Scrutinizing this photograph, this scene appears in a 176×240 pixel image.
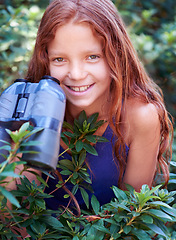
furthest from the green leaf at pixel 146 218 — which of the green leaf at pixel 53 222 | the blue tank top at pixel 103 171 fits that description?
the blue tank top at pixel 103 171

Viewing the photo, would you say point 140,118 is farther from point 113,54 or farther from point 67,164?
point 67,164

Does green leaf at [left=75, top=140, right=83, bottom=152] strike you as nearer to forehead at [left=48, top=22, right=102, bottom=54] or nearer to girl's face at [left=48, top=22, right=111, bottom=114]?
girl's face at [left=48, top=22, right=111, bottom=114]

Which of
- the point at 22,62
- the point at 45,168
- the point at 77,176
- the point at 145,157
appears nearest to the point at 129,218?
the point at 77,176

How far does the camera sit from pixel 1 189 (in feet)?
2.86

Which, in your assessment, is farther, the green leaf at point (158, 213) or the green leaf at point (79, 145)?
the green leaf at point (79, 145)

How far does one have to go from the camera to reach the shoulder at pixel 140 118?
1645 mm

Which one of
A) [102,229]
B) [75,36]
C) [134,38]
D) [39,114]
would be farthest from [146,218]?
[134,38]

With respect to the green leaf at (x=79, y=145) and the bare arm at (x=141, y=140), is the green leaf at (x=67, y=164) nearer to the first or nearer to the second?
the green leaf at (x=79, y=145)

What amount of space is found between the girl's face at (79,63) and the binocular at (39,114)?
0.21m

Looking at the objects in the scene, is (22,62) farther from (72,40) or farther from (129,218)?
(129,218)

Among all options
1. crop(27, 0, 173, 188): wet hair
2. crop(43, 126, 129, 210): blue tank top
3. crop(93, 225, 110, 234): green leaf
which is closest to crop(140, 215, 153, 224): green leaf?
crop(93, 225, 110, 234): green leaf

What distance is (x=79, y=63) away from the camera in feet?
4.68

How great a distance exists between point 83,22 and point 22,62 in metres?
1.41

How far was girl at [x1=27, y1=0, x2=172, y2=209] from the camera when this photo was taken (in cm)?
143
